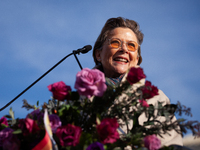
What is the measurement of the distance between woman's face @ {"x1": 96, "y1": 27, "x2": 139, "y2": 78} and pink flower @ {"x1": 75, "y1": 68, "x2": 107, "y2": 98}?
1506mm

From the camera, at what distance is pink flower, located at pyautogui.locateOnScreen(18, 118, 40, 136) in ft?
4.22

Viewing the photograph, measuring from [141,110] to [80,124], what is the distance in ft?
1.12

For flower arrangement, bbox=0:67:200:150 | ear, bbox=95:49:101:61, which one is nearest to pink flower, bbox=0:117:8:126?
flower arrangement, bbox=0:67:200:150

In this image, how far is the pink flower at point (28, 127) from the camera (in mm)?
1287

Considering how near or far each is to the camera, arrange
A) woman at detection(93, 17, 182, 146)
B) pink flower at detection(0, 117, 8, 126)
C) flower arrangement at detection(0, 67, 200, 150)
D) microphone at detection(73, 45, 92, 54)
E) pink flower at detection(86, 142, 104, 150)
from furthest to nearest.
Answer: microphone at detection(73, 45, 92, 54) < woman at detection(93, 17, 182, 146) < pink flower at detection(0, 117, 8, 126) < flower arrangement at detection(0, 67, 200, 150) < pink flower at detection(86, 142, 104, 150)

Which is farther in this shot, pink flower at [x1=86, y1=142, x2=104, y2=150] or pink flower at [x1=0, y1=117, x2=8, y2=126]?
pink flower at [x1=0, y1=117, x2=8, y2=126]

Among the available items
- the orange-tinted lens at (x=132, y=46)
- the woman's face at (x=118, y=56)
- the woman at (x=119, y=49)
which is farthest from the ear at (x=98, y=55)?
the orange-tinted lens at (x=132, y=46)

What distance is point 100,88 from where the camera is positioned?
4.29 feet

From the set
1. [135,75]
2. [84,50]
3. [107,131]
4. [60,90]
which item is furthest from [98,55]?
[107,131]

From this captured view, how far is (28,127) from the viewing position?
4.20 feet

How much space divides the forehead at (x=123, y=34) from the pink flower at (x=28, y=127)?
Result: 1809 mm

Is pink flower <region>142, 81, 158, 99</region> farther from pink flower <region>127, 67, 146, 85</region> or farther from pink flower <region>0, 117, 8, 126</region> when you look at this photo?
pink flower <region>0, 117, 8, 126</region>

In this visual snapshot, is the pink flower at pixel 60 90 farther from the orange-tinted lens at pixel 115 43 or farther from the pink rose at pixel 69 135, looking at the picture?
the orange-tinted lens at pixel 115 43

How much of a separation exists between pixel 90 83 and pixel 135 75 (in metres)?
0.22
